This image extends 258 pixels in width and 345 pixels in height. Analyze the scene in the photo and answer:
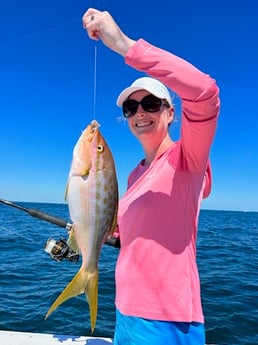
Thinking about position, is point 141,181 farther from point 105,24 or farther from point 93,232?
point 105,24

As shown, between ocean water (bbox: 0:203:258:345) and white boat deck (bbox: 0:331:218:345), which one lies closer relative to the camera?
white boat deck (bbox: 0:331:218:345)

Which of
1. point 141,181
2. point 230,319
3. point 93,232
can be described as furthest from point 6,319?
point 141,181

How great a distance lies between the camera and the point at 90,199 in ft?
7.25

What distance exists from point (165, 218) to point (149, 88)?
753 millimetres

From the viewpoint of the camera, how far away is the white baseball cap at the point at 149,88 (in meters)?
2.07

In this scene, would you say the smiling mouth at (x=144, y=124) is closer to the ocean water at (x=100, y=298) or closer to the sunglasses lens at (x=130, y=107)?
the sunglasses lens at (x=130, y=107)

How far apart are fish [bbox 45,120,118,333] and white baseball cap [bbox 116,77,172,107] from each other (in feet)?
0.88

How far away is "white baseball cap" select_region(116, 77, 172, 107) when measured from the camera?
6.79ft

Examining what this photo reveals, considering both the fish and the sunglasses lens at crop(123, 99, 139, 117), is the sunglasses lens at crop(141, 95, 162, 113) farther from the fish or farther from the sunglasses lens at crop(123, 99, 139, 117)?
the fish

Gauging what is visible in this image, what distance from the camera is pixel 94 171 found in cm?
219

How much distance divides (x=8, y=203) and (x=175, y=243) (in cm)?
373

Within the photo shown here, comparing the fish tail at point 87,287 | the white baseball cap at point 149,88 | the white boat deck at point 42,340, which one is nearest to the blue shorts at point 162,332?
the fish tail at point 87,287

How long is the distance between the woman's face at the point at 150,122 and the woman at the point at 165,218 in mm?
89

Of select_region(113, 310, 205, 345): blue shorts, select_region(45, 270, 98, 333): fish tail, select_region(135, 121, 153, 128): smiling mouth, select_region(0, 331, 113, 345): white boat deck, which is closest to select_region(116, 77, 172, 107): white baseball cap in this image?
select_region(135, 121, 153, 128): smiling mouth
